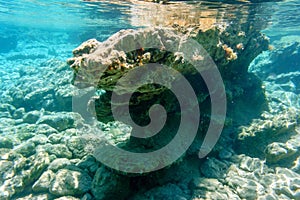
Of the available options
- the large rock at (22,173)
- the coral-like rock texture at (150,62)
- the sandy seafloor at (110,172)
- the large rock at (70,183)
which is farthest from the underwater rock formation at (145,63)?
the large rock at (22,173)

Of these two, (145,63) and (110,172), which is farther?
(110,172)

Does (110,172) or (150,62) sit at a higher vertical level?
(150,62)

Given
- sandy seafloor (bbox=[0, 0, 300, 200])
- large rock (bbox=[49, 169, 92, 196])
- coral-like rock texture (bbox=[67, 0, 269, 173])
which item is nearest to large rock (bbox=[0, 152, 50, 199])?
sandy seafloor (bbox=[0, 0, 300, 200])

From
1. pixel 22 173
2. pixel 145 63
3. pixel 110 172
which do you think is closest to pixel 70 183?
pixel 110 172

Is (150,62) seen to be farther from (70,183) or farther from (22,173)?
(22,173)

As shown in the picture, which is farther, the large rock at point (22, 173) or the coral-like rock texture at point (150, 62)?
the large rock at point (22, 173)

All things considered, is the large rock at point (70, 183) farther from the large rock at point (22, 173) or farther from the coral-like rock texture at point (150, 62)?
the coral-like rock texture at point (150, 62)

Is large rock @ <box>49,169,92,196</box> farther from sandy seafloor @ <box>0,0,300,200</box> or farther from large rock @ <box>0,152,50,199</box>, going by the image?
large rock @ <box>0,152,50,199</box>

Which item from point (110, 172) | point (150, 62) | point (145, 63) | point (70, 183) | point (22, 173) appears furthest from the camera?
point (22, 173)

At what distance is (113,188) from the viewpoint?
475 cm

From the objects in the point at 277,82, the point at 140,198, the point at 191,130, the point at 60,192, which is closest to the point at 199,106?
the point at 191,130

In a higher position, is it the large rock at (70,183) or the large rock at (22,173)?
the large rock at (70,183)

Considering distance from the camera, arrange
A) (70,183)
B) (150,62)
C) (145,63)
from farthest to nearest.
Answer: (70,183), (150,62), (145,63)

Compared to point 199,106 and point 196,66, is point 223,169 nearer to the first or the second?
point 199,106
